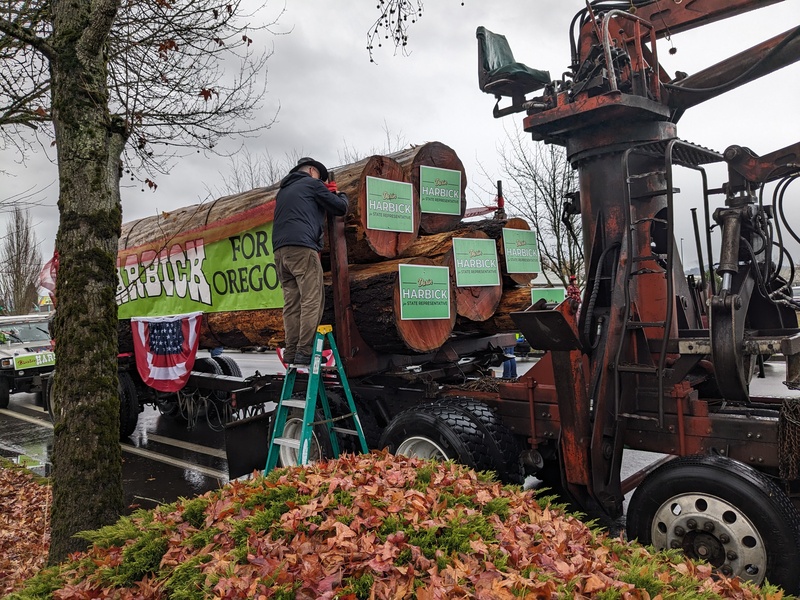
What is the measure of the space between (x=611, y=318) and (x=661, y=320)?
17.8 inches

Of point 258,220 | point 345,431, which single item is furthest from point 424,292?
point 258,220

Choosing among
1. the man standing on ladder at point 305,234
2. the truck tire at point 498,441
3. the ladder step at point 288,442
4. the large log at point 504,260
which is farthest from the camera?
the large log at point 504,260

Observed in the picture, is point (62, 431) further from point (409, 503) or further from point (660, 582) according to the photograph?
point (660, 582)

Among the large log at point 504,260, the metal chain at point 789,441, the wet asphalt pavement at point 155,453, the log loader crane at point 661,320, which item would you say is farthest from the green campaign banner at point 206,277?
the metal chain at point 789,441

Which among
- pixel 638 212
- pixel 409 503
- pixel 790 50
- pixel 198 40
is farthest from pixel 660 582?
pixel 198 40

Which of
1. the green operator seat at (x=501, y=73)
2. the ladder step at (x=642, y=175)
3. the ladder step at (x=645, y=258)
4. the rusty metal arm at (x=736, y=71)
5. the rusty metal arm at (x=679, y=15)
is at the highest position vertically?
the rusty metal arm at (x=679, y=15)

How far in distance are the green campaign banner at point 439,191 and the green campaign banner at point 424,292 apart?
89 centimetres

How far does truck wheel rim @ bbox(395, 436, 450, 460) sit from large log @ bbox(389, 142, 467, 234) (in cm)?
221

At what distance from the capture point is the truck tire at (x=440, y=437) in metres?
4.51

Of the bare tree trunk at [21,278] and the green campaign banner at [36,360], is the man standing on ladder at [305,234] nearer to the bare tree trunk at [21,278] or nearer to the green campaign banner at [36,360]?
the green campaign banner at [36,360]

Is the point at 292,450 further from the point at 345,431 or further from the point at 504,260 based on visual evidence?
the point at 504,260

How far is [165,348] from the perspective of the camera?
28.1 ft

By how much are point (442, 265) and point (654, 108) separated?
2135 mm

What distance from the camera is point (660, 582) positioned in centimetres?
257
